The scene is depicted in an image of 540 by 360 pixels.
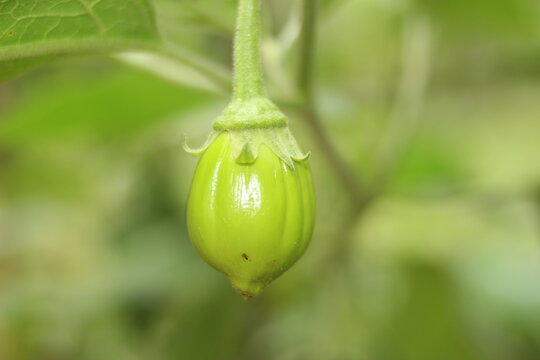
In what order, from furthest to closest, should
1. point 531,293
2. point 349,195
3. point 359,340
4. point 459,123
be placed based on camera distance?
1. point 459,123
2. point 359,340
3. point 531,293
4. point 349,195

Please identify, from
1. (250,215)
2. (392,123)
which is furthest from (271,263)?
(392,123)

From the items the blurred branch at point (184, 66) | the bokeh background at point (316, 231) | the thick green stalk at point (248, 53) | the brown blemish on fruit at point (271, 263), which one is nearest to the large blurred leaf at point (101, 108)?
the bokeh background at point (316, 231)

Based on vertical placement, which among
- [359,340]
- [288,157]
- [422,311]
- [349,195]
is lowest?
[359,340]

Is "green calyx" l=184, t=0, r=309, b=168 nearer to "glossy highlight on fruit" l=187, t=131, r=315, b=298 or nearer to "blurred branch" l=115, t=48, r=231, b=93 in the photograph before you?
"glossy highlight on fruit" l=187, t=131, r=315, b=298

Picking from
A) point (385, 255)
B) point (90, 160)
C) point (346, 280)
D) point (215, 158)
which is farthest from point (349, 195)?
point (90, 160)

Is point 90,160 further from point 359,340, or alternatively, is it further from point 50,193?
point 359,340

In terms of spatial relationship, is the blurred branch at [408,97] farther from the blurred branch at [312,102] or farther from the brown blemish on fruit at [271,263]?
the brown blemish on fruit at [271,263]

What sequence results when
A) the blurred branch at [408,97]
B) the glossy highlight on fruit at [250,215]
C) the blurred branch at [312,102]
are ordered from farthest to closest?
the blurred branch at [408,97] < the blurred branch at [312,102] < the glossy highlight on fruit at [250,215]
